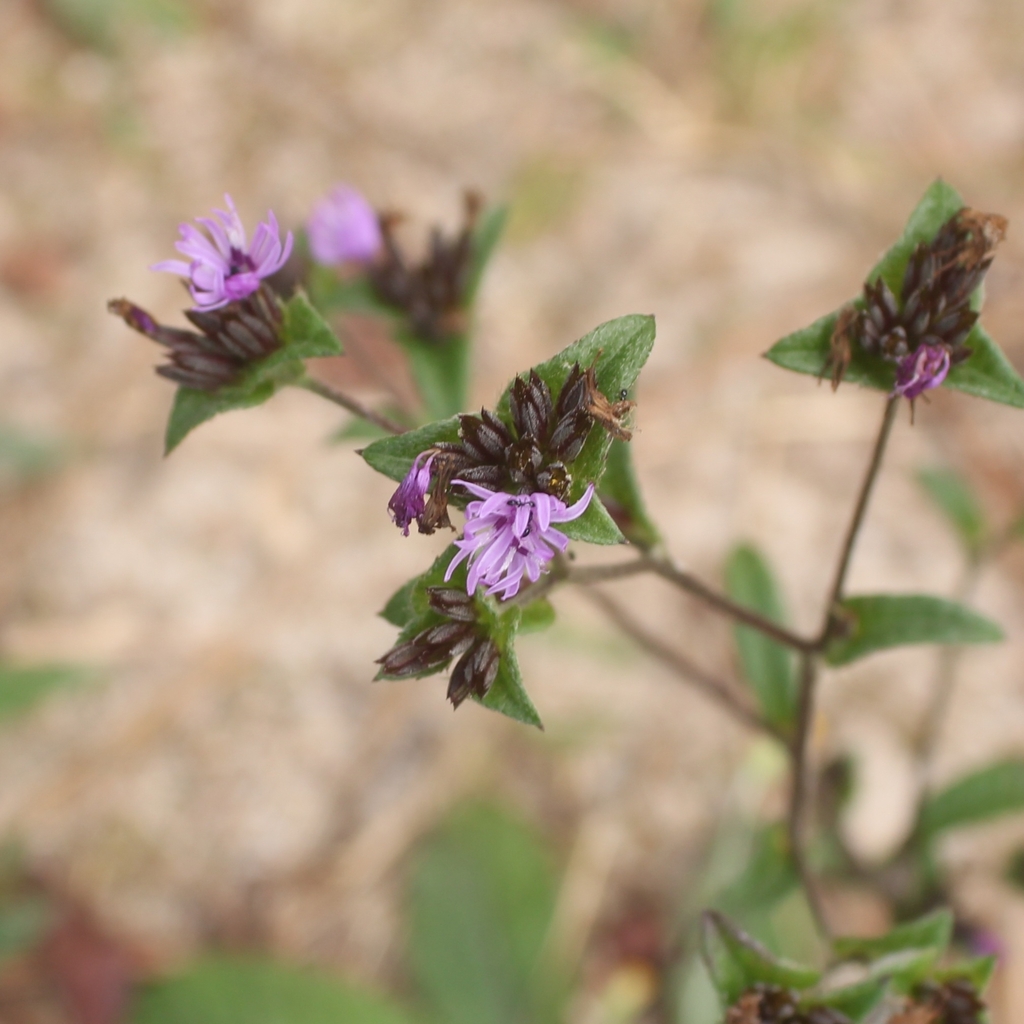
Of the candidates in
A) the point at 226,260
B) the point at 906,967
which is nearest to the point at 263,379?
the point at 226,260

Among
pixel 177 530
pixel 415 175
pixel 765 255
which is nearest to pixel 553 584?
pixel 177 530

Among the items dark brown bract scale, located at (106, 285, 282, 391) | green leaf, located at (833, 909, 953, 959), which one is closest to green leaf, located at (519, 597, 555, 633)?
dark brown bract scale, located at (106, 285, 282, 391)

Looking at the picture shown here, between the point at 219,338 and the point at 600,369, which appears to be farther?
the point at 219,338

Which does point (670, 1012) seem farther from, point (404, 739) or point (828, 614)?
point (828, 614)

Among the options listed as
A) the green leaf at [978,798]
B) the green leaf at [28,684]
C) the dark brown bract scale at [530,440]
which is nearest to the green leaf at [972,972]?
the green leaf at [978,798]

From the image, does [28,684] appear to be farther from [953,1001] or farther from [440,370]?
[953,1001]

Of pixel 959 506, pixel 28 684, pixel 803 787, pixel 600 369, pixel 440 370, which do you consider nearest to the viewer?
pixel 600 369
